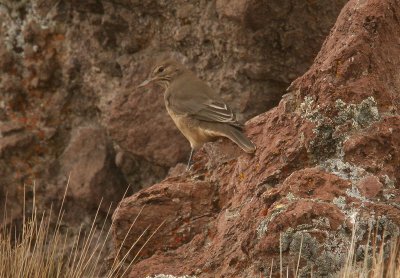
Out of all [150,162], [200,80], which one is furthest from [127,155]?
[200,80]

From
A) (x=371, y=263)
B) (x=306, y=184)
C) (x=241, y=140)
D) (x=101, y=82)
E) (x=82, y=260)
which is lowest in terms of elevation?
(x=82, y=260)

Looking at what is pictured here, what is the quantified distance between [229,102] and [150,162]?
2.29 feet

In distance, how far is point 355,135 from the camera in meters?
4.99

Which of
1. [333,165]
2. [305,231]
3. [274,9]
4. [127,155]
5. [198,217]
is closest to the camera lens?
[305,231]

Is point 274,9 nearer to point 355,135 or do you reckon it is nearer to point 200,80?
point 200,80

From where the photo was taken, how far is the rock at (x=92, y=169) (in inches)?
294

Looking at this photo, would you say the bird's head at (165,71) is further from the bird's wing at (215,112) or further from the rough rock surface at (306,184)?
the rough rock surface at (306,184)

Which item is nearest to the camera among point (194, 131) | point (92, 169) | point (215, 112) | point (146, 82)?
point (215, 112)

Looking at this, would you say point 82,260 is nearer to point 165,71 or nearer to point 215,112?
A: point 215,112

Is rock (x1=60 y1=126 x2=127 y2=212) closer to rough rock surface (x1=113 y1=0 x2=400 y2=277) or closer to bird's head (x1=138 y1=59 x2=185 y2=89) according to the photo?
bird's head (x1=138 y1=59 x2=185 y2=89)

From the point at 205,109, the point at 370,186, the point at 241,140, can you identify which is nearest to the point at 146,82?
the point at 205,109

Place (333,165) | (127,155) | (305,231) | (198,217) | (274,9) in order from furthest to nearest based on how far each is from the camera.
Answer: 1. (127,155)
2. (274,9)
3. (198,217)
4. (333,165)
5. (305,231)

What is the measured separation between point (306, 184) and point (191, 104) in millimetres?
2482

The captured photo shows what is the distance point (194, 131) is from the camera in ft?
22.8
